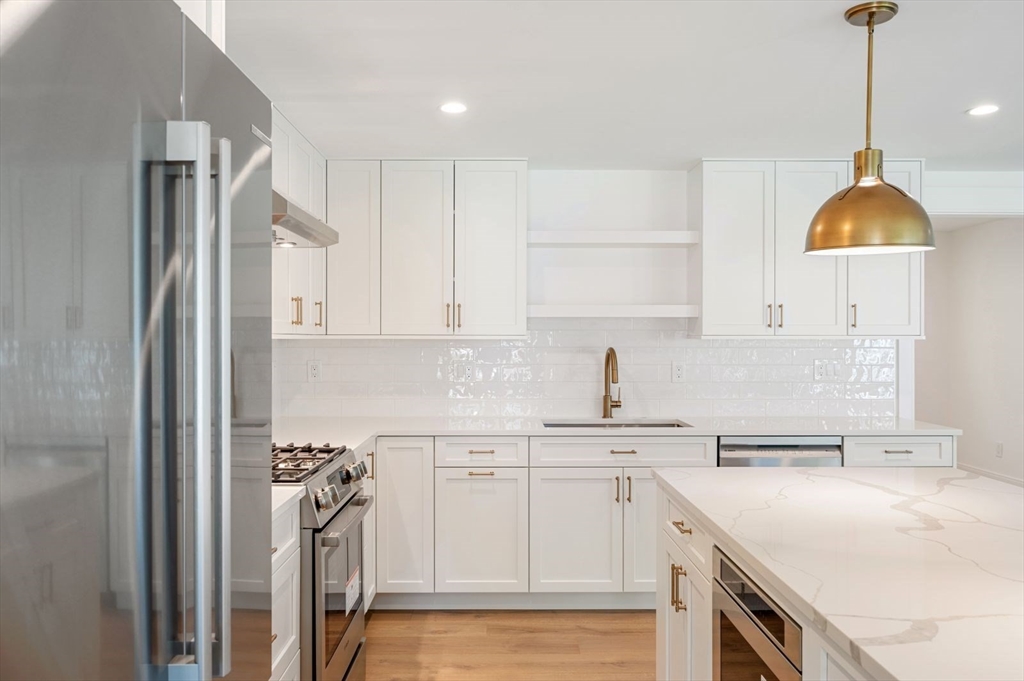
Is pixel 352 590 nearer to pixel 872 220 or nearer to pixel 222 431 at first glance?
pixel 222 431

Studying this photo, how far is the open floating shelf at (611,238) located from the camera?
3.70 m

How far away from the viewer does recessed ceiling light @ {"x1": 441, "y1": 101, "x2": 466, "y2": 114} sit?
109 inches

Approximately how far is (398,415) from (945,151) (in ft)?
10.9

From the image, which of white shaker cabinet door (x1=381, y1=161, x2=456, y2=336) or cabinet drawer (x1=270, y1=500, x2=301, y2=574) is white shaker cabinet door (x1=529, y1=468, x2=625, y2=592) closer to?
white shaker cabinet door (x1=381, y1=161, x2=456, y2=336)

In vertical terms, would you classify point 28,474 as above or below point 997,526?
above

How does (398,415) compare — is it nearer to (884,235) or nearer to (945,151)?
(884,235)

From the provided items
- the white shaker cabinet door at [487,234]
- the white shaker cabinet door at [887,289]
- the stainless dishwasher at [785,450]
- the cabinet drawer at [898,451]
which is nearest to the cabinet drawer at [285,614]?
the white shaker cabinet door at [487,234]

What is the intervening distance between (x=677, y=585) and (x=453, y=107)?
2058 millimetres

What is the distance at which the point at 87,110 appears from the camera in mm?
701

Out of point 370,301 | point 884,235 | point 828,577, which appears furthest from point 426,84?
point 828,577

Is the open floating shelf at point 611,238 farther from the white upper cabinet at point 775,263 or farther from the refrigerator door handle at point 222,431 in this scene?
the refrigerator door handle at point 222,431

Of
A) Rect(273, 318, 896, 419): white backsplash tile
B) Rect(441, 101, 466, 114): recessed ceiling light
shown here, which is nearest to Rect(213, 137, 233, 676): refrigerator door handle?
Rect(441, 101, 466, 114): recessed ceiling light

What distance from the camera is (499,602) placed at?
3496mm

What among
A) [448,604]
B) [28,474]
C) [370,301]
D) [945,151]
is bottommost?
[448,604]
